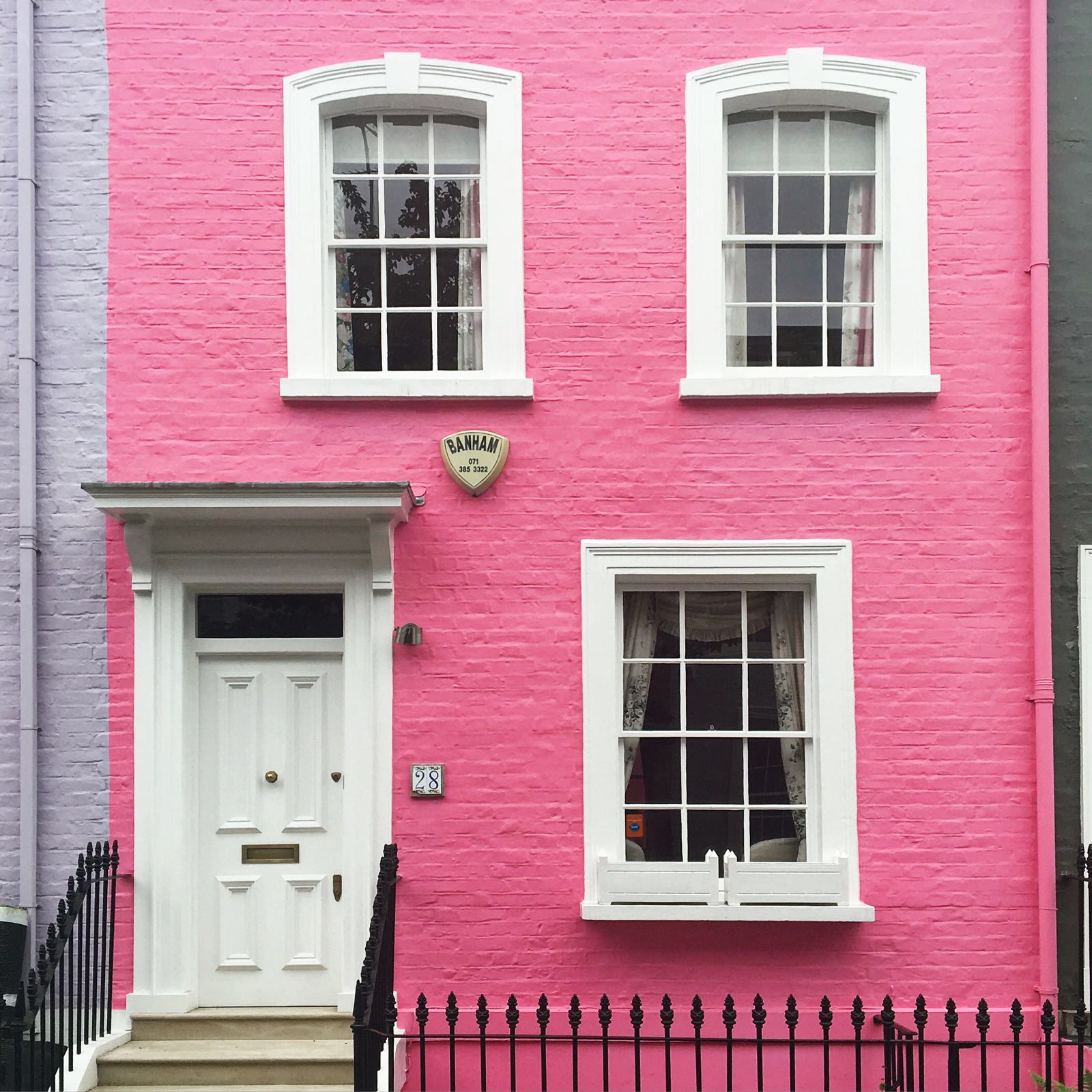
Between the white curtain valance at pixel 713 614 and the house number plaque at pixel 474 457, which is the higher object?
the house number plaque at pixel 474 457

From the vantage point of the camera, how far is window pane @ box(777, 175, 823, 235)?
7.37 meters

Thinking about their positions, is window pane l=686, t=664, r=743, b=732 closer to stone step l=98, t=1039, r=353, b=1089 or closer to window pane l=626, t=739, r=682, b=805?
Answer: window pane l=626, t=739, r=682, b=805

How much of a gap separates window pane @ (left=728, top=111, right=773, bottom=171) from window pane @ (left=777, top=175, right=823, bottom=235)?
7.2 inches

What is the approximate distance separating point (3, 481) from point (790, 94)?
5310mm

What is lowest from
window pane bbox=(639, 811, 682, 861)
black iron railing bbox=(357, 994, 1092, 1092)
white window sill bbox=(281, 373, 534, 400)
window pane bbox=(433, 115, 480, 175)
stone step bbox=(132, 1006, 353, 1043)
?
black iron railing bbox=(357, 994, 1092, 1092)

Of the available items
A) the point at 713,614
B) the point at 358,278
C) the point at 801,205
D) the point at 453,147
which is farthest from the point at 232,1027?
the point at 801,205

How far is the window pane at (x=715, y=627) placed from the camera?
7.21m

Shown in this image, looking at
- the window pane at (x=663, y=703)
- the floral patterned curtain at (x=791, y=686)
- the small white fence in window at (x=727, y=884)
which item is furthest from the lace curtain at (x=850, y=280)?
the small white fence in window at (x=727, y=884)

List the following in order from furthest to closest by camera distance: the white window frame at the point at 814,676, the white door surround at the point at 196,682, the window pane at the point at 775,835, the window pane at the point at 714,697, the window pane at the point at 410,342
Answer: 1. the window pane at the point at 410,342
2. the window pane at the point at 714,697
3. the window pane at the point at 775,835
4. the white window frame at the point at 814,676
5. the white door surround at the point at 196,682

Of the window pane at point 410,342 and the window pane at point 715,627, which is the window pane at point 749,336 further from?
the window pane at point 410,342

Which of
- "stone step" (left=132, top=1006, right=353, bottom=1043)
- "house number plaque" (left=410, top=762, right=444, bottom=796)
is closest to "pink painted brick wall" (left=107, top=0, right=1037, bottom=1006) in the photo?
"house number plaque" (left=410, top=762, right=444, bottom=796)

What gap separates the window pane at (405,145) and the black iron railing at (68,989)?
443 cm

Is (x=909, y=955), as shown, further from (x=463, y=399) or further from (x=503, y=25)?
(x=503, y=25)

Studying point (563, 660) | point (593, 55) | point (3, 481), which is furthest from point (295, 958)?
point (593, 55)
